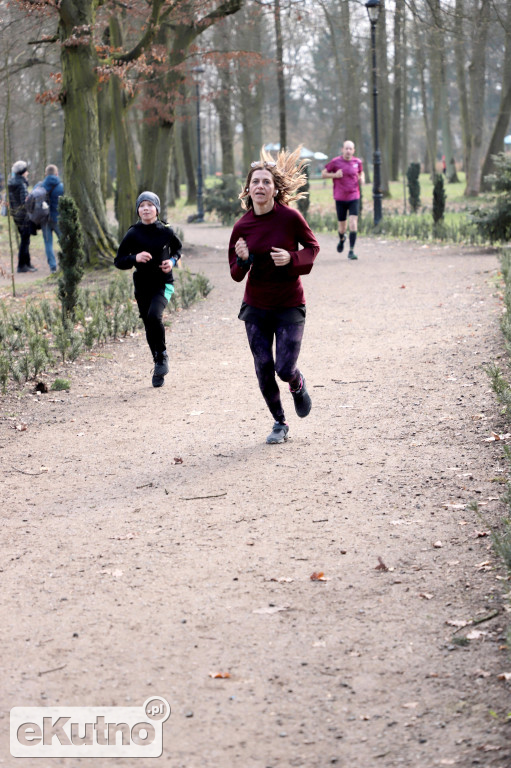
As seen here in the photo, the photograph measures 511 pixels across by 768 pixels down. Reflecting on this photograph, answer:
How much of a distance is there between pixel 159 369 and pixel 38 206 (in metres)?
9.67

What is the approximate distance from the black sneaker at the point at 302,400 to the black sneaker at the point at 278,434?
16 cm

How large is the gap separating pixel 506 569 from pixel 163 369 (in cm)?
521

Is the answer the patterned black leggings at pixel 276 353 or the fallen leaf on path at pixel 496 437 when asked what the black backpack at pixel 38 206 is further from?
the fallen leaf on path at pixel 496 437

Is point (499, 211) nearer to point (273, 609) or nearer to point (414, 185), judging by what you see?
point (414, 185)

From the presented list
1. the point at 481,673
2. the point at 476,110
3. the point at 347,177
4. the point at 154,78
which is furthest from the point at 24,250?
the point at 476,110

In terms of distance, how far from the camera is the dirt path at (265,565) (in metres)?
3.41

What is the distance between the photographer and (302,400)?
23.1ft

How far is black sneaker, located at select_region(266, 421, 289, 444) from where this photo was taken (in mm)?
6957

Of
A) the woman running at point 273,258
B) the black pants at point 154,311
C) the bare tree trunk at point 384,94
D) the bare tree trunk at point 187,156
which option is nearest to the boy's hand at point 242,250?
the woman running at point 273,258

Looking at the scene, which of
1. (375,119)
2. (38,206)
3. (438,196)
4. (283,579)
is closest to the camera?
(283,579)

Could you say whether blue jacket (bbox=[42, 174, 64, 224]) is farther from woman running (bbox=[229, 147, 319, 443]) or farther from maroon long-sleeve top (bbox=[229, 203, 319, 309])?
maroon long-sleeve top (bbox=[229, 203, 319, 309])

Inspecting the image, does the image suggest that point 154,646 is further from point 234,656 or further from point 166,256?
point 166,256

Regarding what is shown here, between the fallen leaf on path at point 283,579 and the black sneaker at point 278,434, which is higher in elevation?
the black sneaker at point 278,434

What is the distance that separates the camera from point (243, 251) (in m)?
6.40
